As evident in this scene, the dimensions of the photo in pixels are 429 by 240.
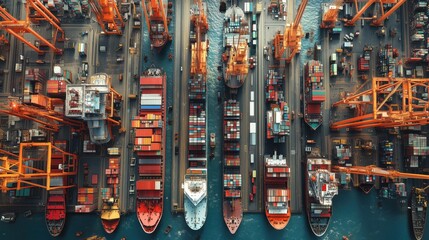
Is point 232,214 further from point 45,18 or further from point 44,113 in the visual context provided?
point 45,18

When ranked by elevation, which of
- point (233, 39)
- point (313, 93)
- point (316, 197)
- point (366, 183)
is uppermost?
point (233, 39)

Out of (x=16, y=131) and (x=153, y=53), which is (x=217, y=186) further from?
(x=16, y=131)

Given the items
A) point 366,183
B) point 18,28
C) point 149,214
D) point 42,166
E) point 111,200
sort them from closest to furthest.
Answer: point 18,28 < point 111,200 < point 149,214 < point 366,183 < point 42,166

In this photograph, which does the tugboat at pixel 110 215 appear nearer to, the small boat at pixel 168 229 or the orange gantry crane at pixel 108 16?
the small boat at pixel 168 229

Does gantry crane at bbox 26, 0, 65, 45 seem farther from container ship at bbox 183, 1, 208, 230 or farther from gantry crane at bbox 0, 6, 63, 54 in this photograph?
container ship at bbox 183, 1, 208, 230

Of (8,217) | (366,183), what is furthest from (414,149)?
(8,217)

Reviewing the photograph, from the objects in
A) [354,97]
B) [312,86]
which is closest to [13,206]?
[312,86]
